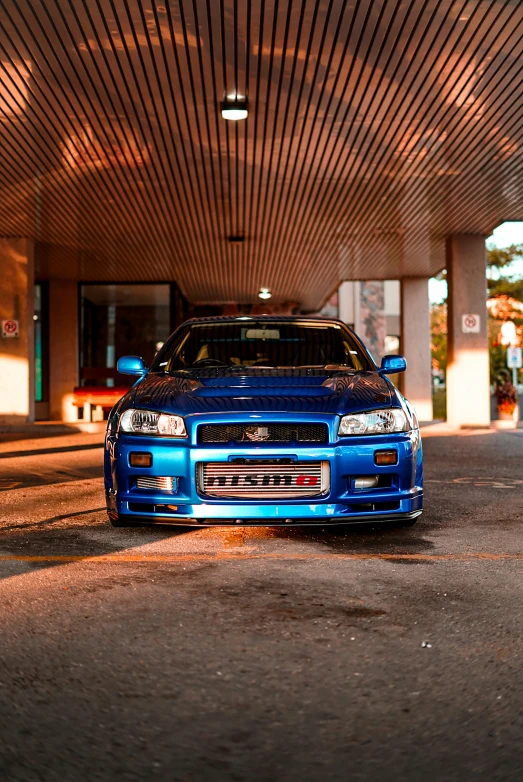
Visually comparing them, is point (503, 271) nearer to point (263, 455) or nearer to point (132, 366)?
point (132, 366)

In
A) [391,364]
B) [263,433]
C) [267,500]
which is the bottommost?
[267,500]

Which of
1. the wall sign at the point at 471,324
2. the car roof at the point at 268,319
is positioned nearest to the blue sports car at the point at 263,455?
the car roof at the point at 268,319

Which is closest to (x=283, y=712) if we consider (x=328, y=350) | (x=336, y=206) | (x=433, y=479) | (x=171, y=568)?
(x=171, y=568)

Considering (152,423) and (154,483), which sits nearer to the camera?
(154,483)

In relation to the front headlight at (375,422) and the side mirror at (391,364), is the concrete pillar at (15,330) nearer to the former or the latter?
the side mirror at (391,364)

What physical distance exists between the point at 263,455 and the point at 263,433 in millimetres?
148

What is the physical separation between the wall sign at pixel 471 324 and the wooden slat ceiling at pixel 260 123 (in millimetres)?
1804

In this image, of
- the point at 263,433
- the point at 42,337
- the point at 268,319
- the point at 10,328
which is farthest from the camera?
the point at 42,337

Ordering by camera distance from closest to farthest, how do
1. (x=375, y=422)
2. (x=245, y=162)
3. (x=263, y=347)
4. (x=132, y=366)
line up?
(x=375, y=422) → (x=132, y=366) → (x=263, y=347) → (x=245, y=162)

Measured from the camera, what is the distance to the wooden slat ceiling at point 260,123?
888 centimetres

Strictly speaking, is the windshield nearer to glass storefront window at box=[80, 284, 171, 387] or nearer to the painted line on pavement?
the painted line on pavement

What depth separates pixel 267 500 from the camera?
17.8ft

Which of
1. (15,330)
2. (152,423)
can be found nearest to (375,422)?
(152,423)

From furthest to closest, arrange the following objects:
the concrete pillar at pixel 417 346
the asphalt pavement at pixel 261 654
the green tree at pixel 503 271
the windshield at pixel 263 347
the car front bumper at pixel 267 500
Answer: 1. the green tree at pixel 503 271
2. the concrete pillar at pixel 417 346
3. the windshield at pixel 263 347
4. the car front bumper at pixel 267 500
5. the asphalt pavement at pixel 261 654
